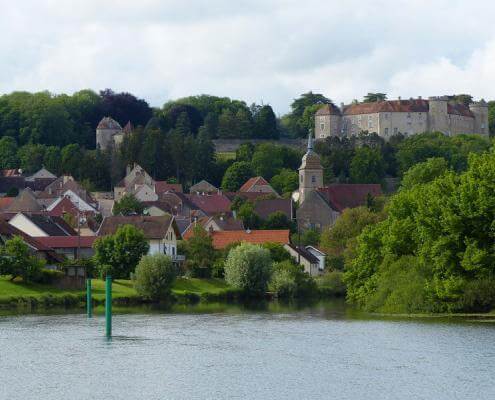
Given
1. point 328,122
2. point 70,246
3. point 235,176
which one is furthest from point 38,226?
point 328,122

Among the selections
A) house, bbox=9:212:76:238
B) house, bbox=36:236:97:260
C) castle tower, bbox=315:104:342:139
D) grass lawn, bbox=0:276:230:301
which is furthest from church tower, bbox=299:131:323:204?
grass lawn, bbox=0:276:230:301

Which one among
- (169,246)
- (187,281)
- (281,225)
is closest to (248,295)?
(187,281)

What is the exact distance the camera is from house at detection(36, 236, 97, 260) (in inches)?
3693

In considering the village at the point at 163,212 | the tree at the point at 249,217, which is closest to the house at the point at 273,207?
the village at the point at 163,212

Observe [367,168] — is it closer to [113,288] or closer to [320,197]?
[320,197]

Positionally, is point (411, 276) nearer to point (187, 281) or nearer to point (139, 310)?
point (139, 310)

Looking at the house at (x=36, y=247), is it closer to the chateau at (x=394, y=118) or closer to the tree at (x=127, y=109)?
the tree at (x=127, y=109)

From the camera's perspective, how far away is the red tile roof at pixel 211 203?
140m

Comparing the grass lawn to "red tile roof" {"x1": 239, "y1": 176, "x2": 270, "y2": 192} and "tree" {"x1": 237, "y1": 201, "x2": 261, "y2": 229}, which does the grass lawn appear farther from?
"red tile roof" {"x1": 239, "y1": 176, "x2": 270, "y2": 192}

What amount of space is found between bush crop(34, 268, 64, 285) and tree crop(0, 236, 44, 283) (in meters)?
0.64

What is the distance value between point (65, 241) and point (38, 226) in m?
5.61

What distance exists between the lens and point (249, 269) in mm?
84875

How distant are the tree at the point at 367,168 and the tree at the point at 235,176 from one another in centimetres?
1249

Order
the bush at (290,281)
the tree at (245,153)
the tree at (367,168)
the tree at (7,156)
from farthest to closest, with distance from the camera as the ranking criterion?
the tree at (7,156), the tree at (245,153), the tree at (367,168), the bush at (290,281)
